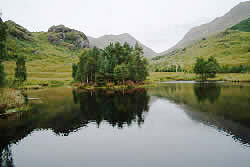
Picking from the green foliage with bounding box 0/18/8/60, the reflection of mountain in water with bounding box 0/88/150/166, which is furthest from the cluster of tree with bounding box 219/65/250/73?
the green foliage with bounding box 0/18/8/60

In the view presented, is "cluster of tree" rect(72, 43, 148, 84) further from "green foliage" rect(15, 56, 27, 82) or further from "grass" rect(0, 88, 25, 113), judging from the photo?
"grass" rect(0, 88, 25, 113)

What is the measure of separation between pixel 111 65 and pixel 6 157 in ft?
240

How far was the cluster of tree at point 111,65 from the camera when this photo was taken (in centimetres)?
8725

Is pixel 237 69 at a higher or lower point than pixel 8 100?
higher

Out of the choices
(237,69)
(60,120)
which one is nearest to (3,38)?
(60,120)

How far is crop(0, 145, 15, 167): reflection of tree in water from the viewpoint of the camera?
59.0 feet

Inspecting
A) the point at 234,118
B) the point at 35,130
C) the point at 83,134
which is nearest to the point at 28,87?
the point at 35,130

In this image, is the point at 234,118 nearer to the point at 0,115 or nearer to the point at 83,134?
the point at 83,134

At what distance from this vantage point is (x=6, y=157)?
19.3 m

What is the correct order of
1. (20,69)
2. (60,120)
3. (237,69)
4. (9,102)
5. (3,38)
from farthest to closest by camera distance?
1. (237,69)
2. (20,69)
3. (9,102)
4. (3,38)
5. (60,120)

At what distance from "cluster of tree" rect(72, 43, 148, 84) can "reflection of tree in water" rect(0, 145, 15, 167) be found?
65.8m

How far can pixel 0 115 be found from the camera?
119ft

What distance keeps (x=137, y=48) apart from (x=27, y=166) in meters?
92.7

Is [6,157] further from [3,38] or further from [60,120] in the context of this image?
[3,38]
